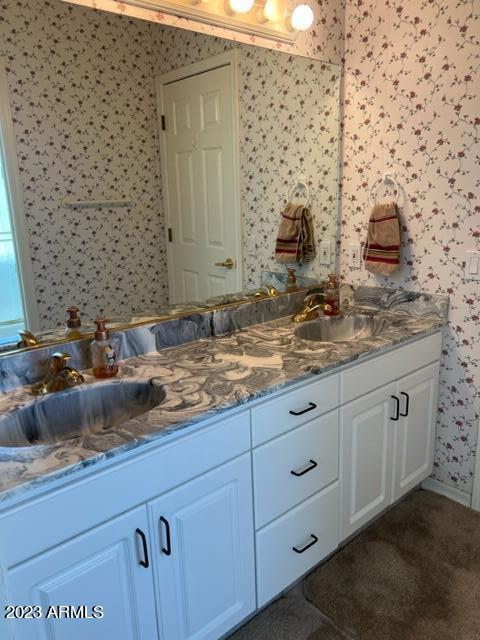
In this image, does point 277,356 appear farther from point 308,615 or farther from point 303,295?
point 308,615

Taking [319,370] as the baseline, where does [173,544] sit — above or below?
below

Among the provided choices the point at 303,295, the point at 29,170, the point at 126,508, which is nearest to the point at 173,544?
the point at 126,508

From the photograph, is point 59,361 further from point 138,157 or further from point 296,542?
point 296,542

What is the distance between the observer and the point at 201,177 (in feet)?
6.14

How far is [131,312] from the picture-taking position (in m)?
1.75

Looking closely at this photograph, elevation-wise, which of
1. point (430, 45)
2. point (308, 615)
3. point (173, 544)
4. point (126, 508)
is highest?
point (430, 45)

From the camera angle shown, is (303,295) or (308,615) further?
(303,295)

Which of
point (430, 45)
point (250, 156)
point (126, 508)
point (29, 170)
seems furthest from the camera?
point (250, 156)

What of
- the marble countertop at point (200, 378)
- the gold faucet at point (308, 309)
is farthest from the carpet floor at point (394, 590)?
the gold faucet at point (308, 309)

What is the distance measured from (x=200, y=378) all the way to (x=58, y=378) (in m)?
0.42

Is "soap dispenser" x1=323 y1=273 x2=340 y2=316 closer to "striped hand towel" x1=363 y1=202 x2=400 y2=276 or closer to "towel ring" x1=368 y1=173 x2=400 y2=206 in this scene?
"striped hand towel" x1=363 y1=202 x2=400 y2=276

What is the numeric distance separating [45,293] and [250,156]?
40.0 inches

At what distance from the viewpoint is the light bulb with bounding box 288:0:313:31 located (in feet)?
6.24

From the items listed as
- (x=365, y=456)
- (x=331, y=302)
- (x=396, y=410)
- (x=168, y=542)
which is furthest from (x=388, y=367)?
(x=168, y=542)
